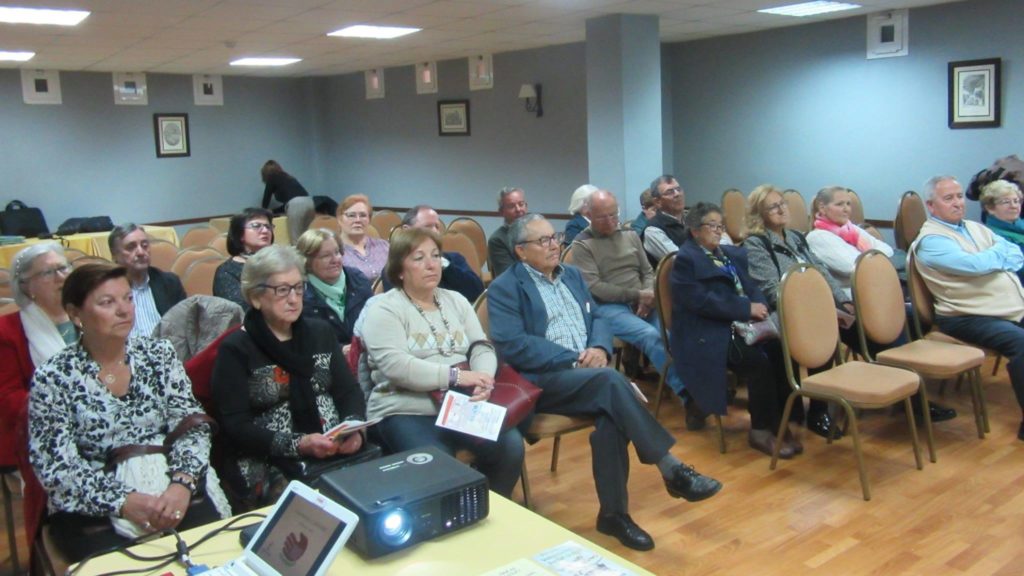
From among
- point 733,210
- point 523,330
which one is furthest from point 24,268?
point 733,210

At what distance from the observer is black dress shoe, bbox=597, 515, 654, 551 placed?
10.3 ft

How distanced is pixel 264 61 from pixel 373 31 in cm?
265

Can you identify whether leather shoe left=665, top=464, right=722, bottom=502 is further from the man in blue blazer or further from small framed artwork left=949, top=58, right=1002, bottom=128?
small framed artwork left=949, top=58, right=1002, bottom=128

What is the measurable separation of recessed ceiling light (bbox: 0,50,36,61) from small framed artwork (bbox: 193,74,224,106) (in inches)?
103

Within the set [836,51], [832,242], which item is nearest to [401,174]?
[836,51]

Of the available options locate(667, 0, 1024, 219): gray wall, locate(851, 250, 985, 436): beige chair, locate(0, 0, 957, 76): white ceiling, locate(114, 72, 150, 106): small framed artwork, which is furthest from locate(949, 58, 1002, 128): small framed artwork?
locate(114, 72, 150, 106): small framed artwork

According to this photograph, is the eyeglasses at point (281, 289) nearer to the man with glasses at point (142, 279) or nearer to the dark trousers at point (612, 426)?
the dark trousers at point (612, 426)

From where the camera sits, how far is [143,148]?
10930 millimetres

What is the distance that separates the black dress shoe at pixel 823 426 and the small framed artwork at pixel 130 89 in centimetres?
944

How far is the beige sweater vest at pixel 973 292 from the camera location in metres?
4.31

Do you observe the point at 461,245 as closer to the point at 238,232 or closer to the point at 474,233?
the point at 474,233

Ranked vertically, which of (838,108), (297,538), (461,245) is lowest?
(297,538)

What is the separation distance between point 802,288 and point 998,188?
6.59ft

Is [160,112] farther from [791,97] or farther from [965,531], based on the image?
[965,531]
